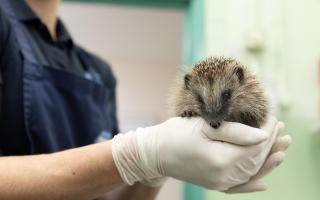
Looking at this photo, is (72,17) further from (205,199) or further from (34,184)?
(34,184)

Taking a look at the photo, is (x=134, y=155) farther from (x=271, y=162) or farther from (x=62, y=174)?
(x=271, y=162)

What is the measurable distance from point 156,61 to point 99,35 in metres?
0.71

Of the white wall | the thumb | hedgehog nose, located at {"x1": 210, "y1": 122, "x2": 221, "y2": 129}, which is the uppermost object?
hedgehog nose, located at {"x1": 210, "y1": 122, "x2": 221, "y2": 129}

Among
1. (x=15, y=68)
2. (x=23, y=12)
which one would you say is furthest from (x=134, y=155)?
(x=23, y=12)

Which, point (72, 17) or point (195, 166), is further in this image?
point (72, 17)

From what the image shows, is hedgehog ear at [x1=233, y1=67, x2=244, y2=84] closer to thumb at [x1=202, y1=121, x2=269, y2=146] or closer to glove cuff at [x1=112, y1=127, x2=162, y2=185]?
thumb at [x1=202, y1=121, x2=269, y2=146]

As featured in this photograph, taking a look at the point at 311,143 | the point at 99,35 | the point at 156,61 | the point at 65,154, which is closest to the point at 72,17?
the point at 99,35

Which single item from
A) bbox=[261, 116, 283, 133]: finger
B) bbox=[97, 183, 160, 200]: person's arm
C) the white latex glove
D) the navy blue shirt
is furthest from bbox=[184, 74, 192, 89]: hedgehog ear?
the navy blue shirt

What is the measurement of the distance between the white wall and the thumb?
9.54 ft

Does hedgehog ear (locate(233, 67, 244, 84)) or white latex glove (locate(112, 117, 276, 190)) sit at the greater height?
hedgehog ear (locate(233, 67, 244, 84))

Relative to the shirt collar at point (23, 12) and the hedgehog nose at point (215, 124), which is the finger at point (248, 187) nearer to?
the hedgehog nose at point (215, 124)

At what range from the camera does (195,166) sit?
3.52ft

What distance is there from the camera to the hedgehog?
107 cm

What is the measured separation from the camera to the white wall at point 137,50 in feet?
13.0
